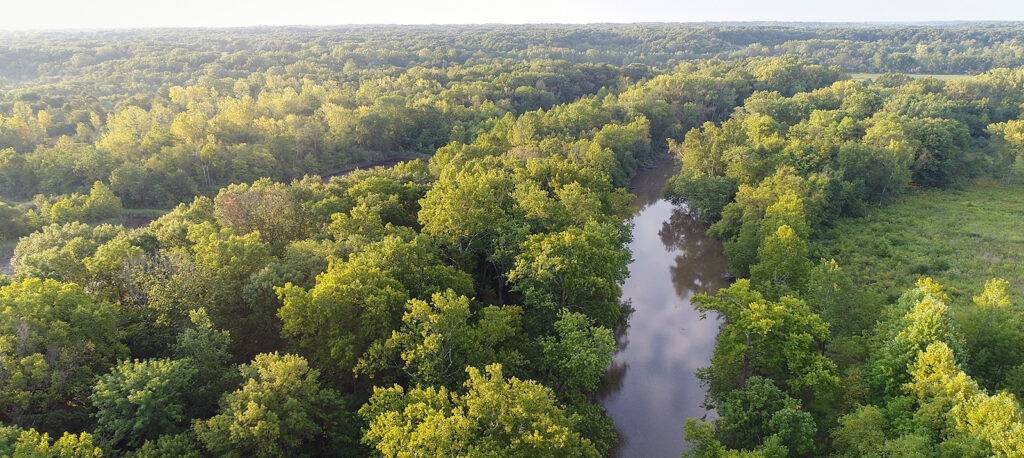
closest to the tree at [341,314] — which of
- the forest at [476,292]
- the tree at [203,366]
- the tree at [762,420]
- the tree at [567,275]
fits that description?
the forest at [476,292]

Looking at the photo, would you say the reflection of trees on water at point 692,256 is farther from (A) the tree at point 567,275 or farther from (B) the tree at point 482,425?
(B) the tree at point 482,425

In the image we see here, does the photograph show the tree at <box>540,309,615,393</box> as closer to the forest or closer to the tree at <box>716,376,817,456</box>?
the forest

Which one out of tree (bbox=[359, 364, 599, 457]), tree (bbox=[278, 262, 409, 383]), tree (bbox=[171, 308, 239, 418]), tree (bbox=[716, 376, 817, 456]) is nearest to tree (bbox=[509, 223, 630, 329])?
tree (bbox=[278, 262, 409, 383])

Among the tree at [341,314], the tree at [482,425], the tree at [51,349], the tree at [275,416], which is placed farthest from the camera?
the tree at [341,314]

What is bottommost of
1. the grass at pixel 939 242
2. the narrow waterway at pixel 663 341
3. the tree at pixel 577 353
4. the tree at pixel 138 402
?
the narrow waterway at pixel 663 341

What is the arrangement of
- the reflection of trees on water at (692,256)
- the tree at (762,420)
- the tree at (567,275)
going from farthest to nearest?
the reflection of trees on water at (692,256)
the tree at (567,275)
the tree at (762,420)

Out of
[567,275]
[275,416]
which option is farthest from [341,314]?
[567,275]
